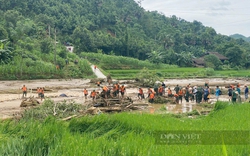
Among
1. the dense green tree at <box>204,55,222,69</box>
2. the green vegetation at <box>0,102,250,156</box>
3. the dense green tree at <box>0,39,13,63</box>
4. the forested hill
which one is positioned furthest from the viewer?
the dense green tree at <box>204,55,222,69</box>

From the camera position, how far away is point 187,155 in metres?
5.27

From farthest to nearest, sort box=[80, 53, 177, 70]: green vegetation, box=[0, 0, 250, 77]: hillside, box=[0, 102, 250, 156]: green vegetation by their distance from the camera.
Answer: box=[80, 53, 177, 70]: green vegetation < box=[0, 0, 250, 77]: hillside < box=[0, 102, 250, 156]: green vegetation

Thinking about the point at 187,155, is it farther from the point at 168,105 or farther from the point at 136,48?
the point at 136,48

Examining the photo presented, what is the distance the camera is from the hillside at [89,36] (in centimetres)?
3859

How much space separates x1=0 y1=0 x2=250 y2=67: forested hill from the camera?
49.5m

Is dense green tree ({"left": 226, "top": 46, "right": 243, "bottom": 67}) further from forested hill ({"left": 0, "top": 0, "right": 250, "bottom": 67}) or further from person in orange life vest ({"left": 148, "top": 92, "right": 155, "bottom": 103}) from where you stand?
person in orange life vest ({"left": 148, "top": 92, "right": 155, "bottom": 103})

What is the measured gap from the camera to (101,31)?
70438 mm

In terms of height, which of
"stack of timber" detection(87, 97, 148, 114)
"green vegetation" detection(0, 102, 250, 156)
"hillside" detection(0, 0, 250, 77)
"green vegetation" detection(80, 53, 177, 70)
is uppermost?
"hillside" detection(0, 0, 250, 77)

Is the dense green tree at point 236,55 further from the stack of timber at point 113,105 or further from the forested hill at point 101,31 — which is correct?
the stack of timber at point 113,105

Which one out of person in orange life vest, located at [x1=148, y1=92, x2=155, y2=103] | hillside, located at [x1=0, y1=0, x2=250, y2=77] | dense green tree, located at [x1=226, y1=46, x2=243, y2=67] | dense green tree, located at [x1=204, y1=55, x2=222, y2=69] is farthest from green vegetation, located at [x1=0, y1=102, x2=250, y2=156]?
dense green tree, located at [x1=226, y1=46, x2=243, y2=67]

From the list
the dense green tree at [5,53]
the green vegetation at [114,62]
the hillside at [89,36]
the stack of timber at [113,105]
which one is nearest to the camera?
Answer: the stack of timber at [113,105]

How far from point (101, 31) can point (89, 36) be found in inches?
535

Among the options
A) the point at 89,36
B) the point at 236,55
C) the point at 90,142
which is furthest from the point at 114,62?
the point at 90,142

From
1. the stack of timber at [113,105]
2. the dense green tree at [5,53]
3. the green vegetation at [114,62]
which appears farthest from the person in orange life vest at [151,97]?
the green vegetation at [114,62]
